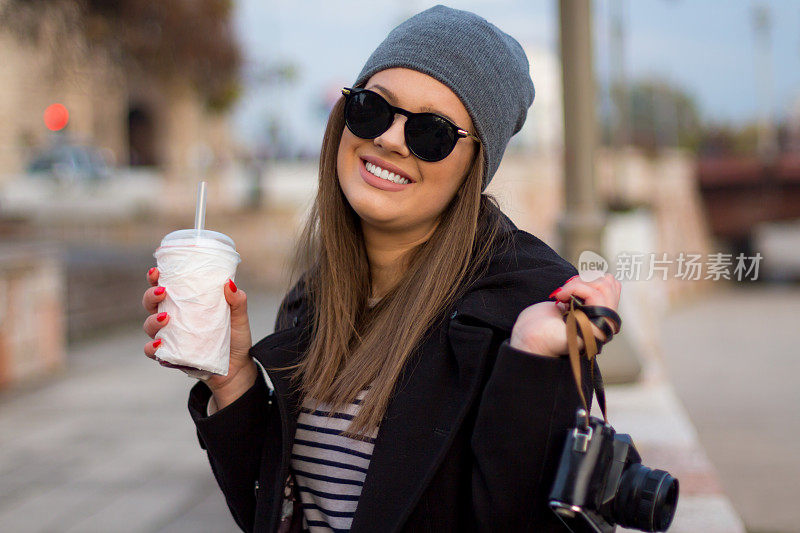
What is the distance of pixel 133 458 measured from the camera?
18.0 ft

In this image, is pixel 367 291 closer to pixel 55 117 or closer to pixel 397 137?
pixel 397 137

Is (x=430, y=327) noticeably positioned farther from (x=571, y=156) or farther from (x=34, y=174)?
(x=34, y=174)

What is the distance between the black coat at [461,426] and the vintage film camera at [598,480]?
0.18ft

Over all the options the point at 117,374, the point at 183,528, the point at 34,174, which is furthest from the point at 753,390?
the point at 34,174

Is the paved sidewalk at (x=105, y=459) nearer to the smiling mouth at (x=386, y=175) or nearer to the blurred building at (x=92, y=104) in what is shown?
the smiling mouth at (x=386, y=175)

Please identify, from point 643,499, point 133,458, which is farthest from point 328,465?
point 133,458

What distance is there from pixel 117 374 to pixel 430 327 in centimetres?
744

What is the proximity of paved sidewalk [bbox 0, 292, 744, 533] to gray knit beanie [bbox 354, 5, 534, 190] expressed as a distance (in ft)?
6.30

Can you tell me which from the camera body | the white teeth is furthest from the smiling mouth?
the camera body

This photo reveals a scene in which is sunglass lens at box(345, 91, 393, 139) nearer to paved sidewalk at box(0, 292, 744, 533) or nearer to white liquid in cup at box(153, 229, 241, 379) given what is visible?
white liquid in cup at box(153, 229, 241, 379)

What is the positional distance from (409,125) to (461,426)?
0.61 m

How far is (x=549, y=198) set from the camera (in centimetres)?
2386

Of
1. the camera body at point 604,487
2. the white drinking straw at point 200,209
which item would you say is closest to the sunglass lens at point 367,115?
the white drinking straw at point 200,209

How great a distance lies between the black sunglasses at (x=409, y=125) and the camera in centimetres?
159
